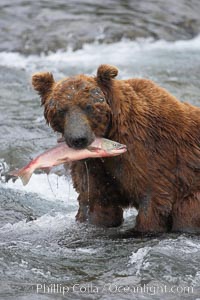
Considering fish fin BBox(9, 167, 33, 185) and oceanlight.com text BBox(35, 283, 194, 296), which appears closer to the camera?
oceanlight.com text BBox(35, 283, 194, 296)

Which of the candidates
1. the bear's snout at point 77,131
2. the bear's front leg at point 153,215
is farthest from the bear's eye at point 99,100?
the bear's front leg at point 153,215

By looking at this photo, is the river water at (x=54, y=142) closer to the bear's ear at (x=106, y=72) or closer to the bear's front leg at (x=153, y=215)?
the bear's front leg at (x=153, y=215)

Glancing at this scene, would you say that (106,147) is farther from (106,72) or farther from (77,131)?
(106,72)

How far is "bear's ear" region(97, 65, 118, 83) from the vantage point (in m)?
6.48

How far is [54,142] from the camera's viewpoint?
10.6 metres

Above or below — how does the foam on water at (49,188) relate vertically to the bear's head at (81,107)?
below

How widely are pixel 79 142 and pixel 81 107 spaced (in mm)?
284

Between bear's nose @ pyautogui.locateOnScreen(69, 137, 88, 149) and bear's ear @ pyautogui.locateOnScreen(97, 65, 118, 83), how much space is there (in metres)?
0.59

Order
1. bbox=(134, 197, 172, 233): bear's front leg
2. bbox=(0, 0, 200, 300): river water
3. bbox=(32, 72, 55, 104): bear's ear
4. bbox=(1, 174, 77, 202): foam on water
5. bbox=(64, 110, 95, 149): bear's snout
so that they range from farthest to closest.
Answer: bbox=(1, 174, 77, 202): foam on water → bbox=(134, 197, 172, 233): bear's front leg → bbox=(32, 72, 55, 104): bear's ear → bbox=(64, 110, 95, 149): bear's snout → bbox=(0, 0, 200, 300): river water

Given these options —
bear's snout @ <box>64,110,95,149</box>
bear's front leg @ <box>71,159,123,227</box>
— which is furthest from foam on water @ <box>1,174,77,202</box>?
bear's snout @ <box>64,110,95,149</box>

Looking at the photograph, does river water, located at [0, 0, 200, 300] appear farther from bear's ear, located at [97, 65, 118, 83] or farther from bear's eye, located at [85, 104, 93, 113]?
bear's ear, located at [97, 65, 118, 83]

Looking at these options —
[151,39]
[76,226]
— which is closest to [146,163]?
[76,226]

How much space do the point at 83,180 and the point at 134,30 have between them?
10.1 metres

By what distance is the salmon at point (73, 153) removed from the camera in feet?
20.8
